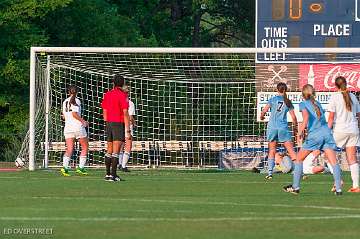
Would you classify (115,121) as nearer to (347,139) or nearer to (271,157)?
(271,157)

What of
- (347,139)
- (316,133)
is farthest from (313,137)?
(347,139)

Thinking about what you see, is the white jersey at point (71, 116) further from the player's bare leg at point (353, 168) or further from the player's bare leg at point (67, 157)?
the player's bare leg at point (353, 168)

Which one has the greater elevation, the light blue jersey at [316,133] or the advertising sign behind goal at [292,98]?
the advertising sign behind goal at [292,98]

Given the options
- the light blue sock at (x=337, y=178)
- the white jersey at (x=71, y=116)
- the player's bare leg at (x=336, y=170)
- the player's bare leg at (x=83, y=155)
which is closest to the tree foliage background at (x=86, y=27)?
the white jersey at (x=71, y=116)

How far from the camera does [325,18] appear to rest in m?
31.5

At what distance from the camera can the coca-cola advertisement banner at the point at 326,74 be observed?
3192 cm

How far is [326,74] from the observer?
32.1 m

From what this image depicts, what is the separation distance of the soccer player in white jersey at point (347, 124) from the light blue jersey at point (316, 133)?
483 millimetres

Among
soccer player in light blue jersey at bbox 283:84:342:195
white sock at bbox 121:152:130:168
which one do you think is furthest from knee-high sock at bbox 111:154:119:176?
white sock at bbox 121:152:130:168

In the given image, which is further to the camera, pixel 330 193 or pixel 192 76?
pixel 192 76

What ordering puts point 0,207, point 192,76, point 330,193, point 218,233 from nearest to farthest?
point 218,233 < point 0,207 < point 330,193 < point 192,76

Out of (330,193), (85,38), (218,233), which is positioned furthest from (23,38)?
(218,233)

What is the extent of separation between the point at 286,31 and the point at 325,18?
3.10 ft

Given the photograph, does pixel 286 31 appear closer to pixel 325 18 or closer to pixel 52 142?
pixel 325 18
